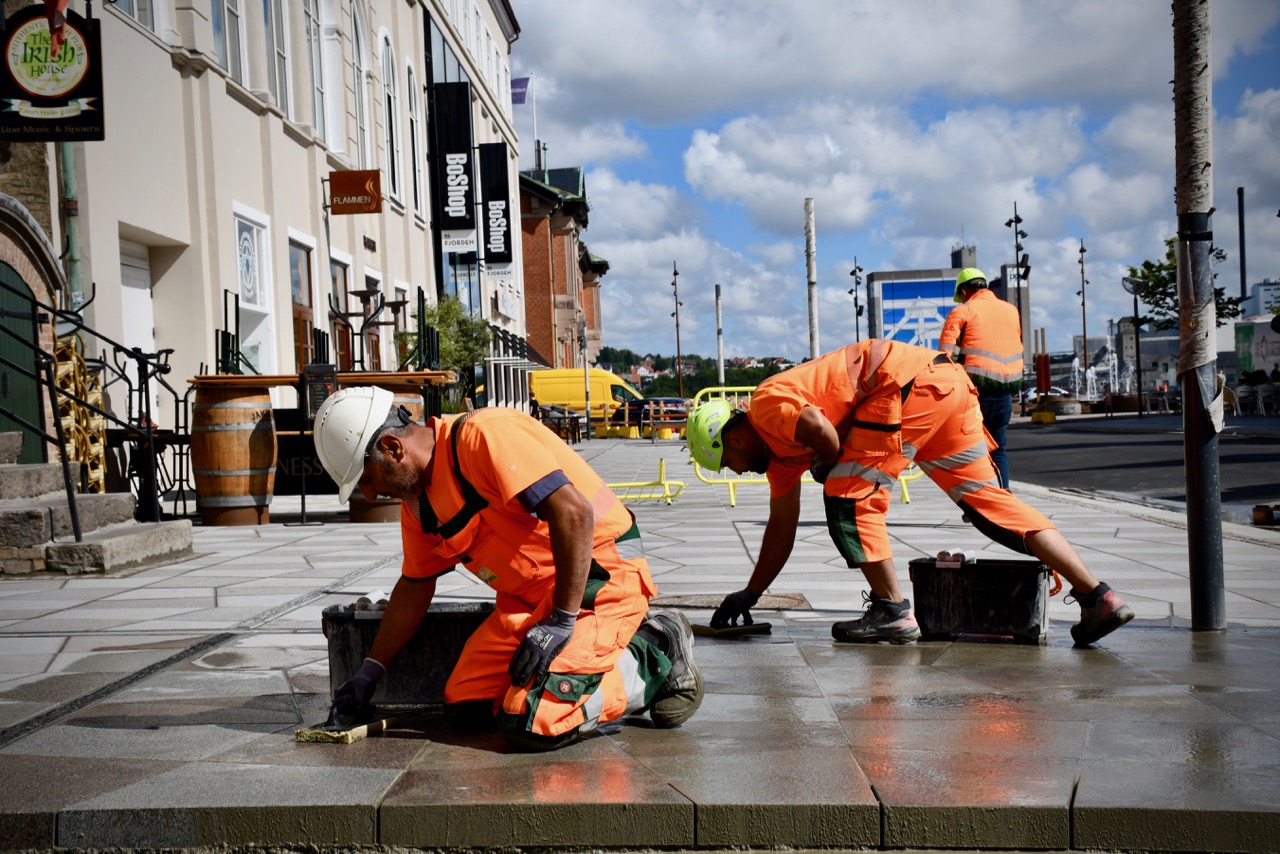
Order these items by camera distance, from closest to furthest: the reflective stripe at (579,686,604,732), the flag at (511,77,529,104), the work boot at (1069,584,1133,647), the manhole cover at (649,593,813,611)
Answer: the reflective stripe at (579,686,604,732) < the work boot at (1069,584,1133,647) < the manhole cover at (649,593,813,611) < the flag at (511,77,529,104)

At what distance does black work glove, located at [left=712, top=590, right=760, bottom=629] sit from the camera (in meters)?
5.84

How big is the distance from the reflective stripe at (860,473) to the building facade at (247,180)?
829cm

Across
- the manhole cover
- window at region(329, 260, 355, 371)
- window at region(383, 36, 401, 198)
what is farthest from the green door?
window at region(383, 36, 401, 198)

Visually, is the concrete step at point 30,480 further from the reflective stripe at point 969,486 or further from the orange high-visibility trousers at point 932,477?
the reflective stripe at point 969,486

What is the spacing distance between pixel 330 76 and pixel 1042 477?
14650mm

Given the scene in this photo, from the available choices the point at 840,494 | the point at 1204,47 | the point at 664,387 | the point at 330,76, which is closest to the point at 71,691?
the point at 840,494

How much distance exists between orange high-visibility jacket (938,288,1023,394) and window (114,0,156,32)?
35.1ft

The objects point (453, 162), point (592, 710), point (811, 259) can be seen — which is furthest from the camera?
point (453, 162)

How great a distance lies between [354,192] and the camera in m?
22.1

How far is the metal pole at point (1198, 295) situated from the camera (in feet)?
18.6

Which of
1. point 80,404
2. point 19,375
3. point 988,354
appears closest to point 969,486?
point 988,354

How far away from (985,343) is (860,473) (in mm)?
4415

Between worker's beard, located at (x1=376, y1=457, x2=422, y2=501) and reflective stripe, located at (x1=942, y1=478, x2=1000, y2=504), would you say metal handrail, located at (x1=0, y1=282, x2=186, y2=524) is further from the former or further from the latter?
reflective stripe, located at (x1=942, y1=478, x2=1000, y2=504)

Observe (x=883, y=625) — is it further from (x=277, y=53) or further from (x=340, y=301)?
(x=340, y=301)
